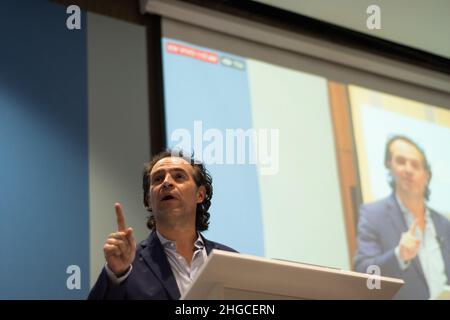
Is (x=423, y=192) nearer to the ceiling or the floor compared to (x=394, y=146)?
nearer to the floor

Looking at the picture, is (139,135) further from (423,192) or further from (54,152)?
(423,192)

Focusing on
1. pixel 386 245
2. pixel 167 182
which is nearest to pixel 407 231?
pixel 386 245

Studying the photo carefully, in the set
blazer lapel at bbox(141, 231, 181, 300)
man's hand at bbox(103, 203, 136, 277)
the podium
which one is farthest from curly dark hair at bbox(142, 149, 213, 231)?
the podium

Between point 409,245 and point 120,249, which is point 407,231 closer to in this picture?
point 409,245

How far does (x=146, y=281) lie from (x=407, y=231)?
7.82ft

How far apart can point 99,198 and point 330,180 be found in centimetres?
136

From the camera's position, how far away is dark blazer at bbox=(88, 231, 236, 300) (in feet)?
4.95

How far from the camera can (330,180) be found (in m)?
3.50

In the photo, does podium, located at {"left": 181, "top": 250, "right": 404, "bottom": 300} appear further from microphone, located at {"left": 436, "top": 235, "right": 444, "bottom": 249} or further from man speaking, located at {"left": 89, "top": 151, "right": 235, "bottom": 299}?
microphone, located at {"left": 436, "top": 235, "right": 444, "bottom": 249}

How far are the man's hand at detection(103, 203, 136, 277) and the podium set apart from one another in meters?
0.28

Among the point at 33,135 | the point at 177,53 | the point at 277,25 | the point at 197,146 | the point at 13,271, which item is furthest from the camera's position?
the point at 277,25

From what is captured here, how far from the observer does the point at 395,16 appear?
3.90 metres
